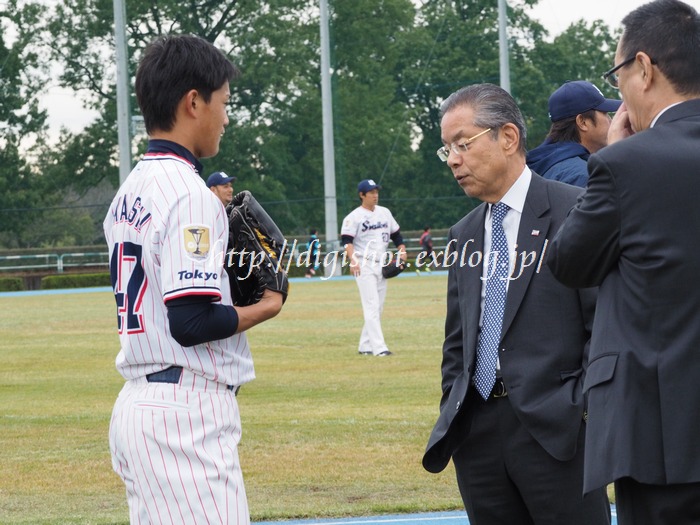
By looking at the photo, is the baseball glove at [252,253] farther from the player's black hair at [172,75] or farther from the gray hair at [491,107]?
the gray hair at [491,107]

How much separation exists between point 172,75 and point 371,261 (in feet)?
41.5

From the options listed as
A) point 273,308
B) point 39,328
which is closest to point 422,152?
point 39,328

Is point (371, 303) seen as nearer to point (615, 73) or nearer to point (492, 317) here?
point (492, 317)

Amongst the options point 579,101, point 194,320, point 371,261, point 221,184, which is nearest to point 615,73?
point 194,320

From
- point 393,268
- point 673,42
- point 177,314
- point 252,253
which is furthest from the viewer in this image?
point 393,268

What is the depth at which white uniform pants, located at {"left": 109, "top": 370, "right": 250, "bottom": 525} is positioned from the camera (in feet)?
11.0

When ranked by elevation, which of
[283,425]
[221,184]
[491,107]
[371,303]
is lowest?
[283,425]

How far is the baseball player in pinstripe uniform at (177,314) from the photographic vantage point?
3336mm

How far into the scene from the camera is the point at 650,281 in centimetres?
290

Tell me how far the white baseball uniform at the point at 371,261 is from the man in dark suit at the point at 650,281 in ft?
39.7

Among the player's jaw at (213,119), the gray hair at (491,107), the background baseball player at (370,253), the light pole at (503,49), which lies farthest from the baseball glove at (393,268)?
the light pole at (503,49)

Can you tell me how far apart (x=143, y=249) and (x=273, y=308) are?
49 cm

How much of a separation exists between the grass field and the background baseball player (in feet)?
1.28

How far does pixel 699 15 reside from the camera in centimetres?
308
